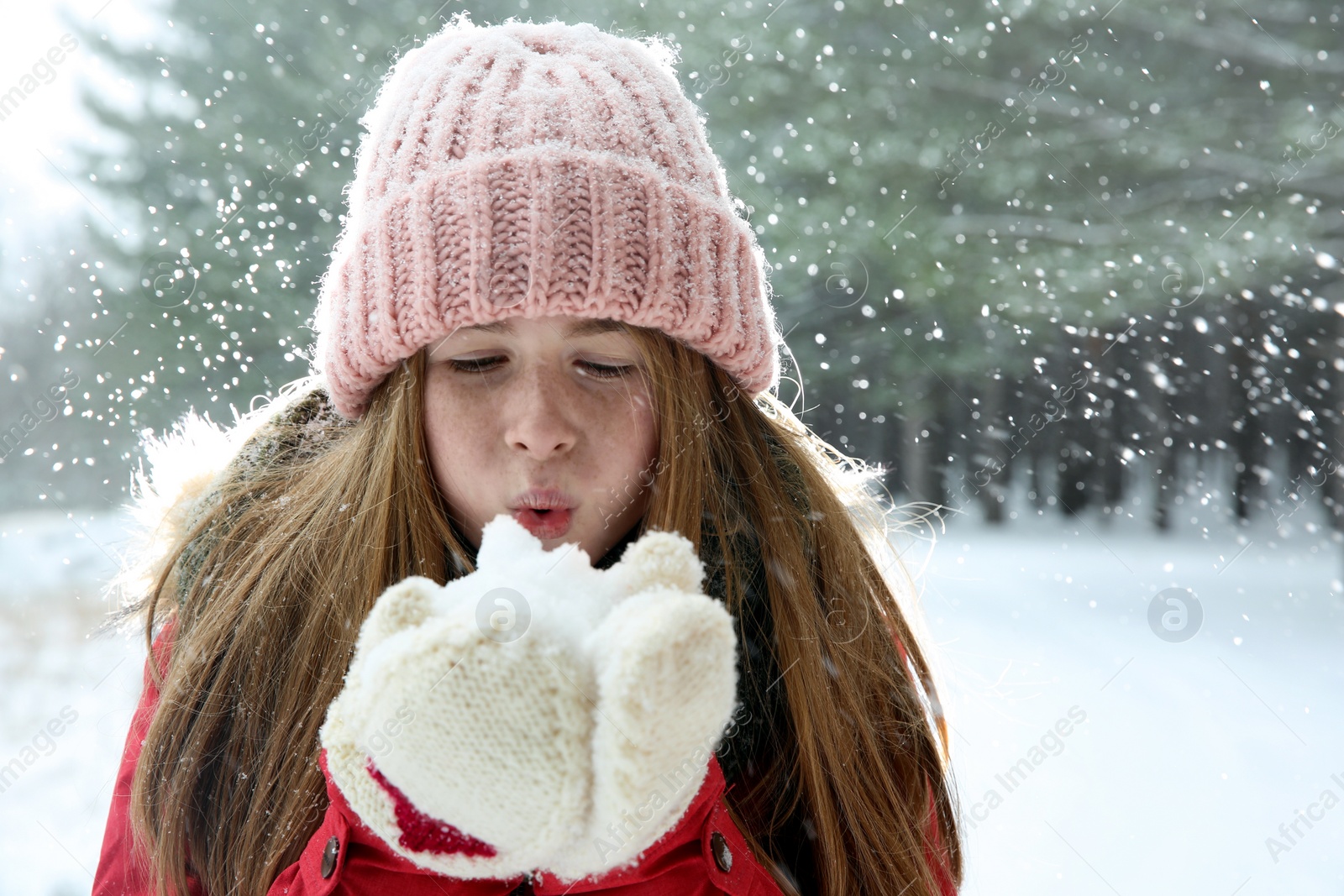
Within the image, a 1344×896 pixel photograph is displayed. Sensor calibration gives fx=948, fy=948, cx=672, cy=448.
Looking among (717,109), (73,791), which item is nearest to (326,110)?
(717,109)

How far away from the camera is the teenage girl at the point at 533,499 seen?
112 centimetres

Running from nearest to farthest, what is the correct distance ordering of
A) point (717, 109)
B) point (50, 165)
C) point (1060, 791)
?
point (1060, 791)
point (50, 165)
point (717, 109)

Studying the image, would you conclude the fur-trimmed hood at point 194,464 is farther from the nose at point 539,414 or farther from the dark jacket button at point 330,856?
the dark jacket button at point 330,856

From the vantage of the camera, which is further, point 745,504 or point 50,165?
point 50,165

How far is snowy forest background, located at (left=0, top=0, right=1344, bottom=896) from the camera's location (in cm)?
471

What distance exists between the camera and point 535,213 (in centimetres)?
112

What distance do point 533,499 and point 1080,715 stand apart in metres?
2.56

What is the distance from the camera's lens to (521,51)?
4.28 ft

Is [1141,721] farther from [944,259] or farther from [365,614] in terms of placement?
[944,259]

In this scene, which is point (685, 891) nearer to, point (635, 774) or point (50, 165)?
point (635, 774)

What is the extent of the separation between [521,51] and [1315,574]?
5.26m
